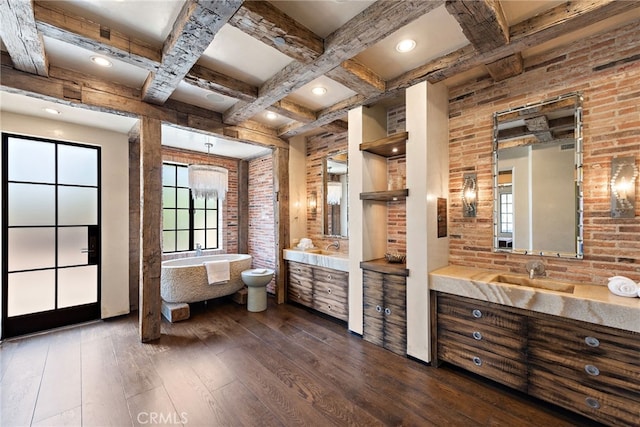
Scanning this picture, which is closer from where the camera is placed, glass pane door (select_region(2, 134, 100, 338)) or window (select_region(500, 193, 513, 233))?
window (select_region(500, 193, 513, 233))

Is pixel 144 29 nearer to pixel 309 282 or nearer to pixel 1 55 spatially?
pixel 1 55

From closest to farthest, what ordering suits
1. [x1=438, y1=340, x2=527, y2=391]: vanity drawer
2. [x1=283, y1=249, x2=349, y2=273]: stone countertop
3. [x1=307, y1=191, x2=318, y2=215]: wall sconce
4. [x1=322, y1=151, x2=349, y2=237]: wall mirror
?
[x1=438, y1=340, x2=527, y2=391]: vanity drawer < [x1=283, y1=249, x2=349, y2=273]: stone countertop < [x1=322, y1=151, x2=349, y2=237]: wall mirror < [x1=307, y1=191, x2=318, y2=215]: wall sconce

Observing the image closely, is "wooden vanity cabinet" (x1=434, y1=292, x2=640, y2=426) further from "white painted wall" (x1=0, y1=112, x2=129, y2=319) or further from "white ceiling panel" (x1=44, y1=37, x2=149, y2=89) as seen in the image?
"white painted wall" (x1=0, y1=112, x2=129, y2=319)

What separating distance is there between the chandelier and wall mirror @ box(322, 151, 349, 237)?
5.59ft

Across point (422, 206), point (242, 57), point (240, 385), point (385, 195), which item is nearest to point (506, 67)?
point (422, 206)

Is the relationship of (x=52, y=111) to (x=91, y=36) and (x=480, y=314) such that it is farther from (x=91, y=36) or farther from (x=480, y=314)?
(x=480, y=314)

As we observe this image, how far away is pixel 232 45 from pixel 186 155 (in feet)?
11.6

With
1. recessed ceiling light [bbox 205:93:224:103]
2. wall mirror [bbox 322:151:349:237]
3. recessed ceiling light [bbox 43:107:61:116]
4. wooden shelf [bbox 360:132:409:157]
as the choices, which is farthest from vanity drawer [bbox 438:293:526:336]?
recessed ceiling light [bbox 43:107:61:116]

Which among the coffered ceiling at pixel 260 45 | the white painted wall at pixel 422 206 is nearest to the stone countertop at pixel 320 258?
the white painted wall at pixel 422 206

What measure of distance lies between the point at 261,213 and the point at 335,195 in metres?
2.00

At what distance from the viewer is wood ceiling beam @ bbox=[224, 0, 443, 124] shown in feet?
5.74

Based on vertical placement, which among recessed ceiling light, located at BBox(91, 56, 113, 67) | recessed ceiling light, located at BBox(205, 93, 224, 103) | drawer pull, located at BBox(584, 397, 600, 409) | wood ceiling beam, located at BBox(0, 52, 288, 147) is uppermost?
recessed ceiling light, located at BBox(91, 56, 113, 67)

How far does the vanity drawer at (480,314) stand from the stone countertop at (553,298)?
0.22 feet

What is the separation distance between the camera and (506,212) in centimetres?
267
